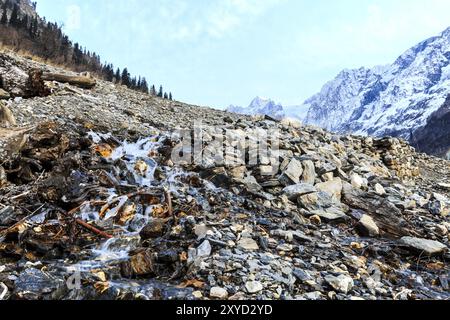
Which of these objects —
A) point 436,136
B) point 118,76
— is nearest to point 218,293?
point 118,76

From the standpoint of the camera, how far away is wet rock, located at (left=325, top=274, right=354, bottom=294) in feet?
17.5

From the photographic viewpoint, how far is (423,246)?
7219mm

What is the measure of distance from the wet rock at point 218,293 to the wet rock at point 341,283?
1757 millimetres

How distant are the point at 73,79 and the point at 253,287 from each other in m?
15.7

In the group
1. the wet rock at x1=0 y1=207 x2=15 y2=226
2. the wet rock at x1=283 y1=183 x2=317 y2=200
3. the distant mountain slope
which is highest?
the distant mountain slope

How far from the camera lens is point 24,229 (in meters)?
6.32

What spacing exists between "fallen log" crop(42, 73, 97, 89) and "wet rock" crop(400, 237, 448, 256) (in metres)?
15.9

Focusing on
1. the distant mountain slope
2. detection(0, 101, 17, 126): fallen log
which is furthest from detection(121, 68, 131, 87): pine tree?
the distant mountain slope

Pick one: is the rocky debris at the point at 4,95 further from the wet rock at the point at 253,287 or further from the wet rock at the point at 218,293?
the wet rock at the point at 253,287

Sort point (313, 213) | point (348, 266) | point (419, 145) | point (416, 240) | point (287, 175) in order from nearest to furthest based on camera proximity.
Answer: point (348, 266), point (416, 240), point (313, 213), point (287, 175), point (419, 145)

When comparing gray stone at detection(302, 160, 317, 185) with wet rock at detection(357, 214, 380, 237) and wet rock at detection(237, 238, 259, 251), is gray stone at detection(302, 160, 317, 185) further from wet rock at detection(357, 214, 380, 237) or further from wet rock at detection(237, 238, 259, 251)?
wet rock at detection(237, 238, 259, 251)
